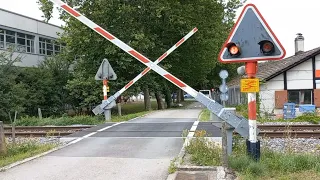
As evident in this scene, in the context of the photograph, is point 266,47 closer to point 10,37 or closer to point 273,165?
point 273,165

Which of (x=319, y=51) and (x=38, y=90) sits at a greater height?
(x=319, y=51)

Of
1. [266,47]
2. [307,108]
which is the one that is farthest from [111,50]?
[266,47]

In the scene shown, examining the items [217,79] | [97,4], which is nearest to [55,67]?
[97,4]

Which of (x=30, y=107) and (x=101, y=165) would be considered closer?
(x=101, y=165)

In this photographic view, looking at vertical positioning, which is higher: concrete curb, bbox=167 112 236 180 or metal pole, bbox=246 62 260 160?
metal pole, bbox=246 62 260 160

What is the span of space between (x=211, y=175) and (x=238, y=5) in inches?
1512

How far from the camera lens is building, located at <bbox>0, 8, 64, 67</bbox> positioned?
32897 millimetres

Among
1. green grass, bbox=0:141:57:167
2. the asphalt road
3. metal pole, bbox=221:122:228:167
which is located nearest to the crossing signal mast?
metal pole, bbox=221:122:228:167

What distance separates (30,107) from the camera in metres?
29.8

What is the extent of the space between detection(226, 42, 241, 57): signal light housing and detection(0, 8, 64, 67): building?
2782cm

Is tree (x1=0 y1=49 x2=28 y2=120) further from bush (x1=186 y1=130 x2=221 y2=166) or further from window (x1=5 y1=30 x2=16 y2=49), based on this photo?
bush (x1=186 y1=130 x2=221 y2=166)

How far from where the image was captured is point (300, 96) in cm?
2459

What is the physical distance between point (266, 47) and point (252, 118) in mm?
1257

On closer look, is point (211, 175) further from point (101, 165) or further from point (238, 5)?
point (238, 5)
